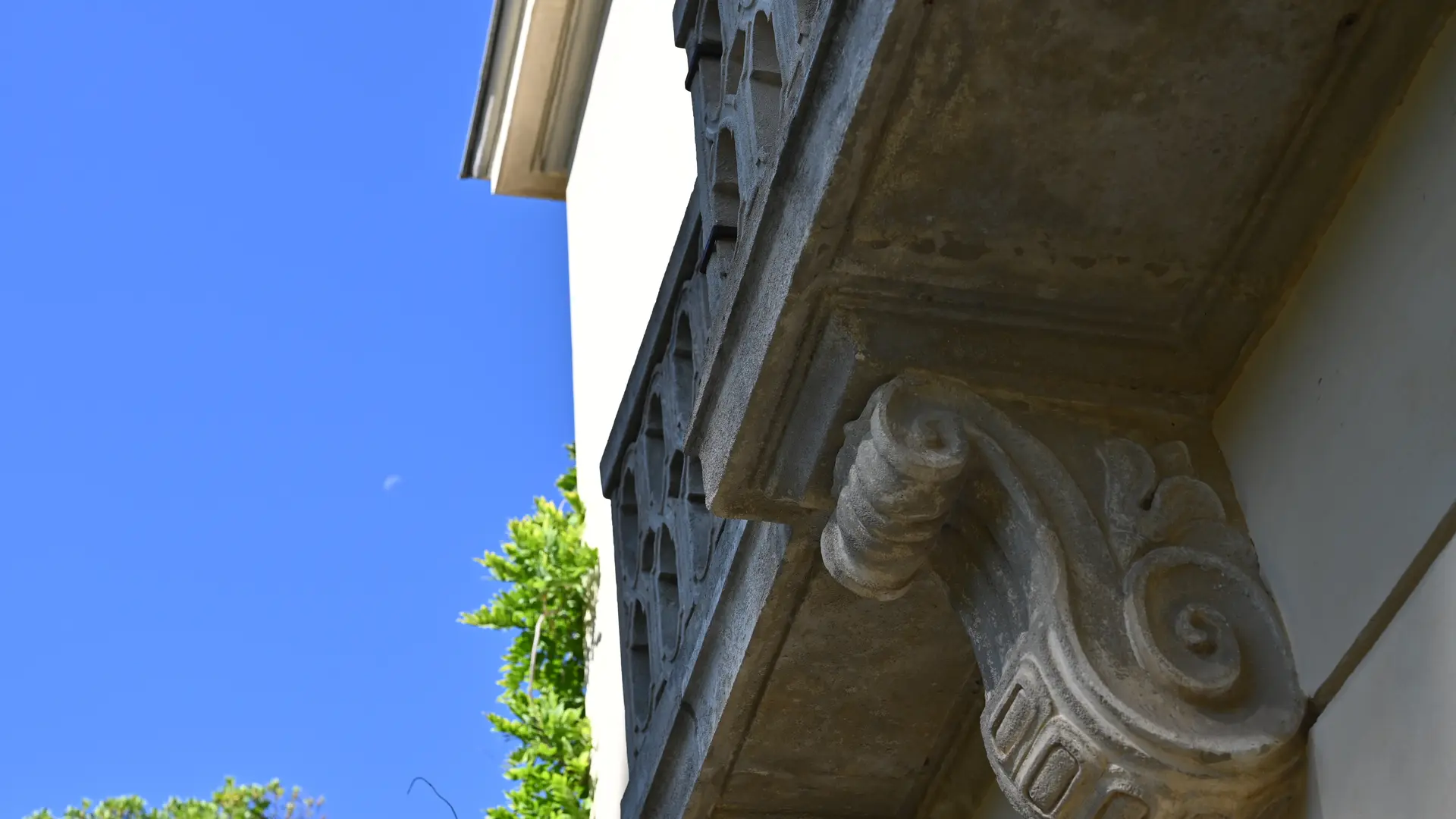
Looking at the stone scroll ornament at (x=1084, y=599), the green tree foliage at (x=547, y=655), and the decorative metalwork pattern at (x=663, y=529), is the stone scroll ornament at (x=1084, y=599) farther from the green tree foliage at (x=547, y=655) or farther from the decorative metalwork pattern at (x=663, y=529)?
the green tree foliage at (x=547, y=655)

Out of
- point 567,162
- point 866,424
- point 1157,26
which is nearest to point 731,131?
point 866,424

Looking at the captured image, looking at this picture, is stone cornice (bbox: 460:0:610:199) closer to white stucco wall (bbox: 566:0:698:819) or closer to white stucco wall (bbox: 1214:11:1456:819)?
white stucco wall (bbox: 566:0:698:819)

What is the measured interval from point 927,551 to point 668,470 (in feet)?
4.87

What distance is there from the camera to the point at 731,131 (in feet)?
10.2

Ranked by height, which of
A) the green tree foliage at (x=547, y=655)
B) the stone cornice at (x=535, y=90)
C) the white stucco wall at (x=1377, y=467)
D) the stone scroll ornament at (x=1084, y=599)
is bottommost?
the green tree foliage at (x=547, y=655)

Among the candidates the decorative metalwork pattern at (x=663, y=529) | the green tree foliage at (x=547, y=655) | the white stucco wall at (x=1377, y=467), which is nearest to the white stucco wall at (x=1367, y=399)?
the white stucco wall at (x=1377, y=467)

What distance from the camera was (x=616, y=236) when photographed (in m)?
5.87

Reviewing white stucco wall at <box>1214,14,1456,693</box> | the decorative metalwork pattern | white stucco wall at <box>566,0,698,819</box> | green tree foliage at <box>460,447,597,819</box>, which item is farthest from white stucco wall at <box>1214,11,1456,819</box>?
green tree foliage at <box>460,447,597,819</box>

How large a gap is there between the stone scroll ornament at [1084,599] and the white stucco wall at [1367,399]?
0.08 metres

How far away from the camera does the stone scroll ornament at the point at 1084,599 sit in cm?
213

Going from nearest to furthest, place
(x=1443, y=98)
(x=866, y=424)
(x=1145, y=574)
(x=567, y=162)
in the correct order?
(x=1443, y=98)
(x=1145, y=574)
(x=866, y=424)
(x=567, y=162)

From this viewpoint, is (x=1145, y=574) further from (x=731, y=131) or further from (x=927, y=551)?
(x=731, y=131)

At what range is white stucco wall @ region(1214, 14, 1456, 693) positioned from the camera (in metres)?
2.05

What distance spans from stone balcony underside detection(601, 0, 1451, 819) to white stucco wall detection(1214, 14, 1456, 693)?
5 centimetres
